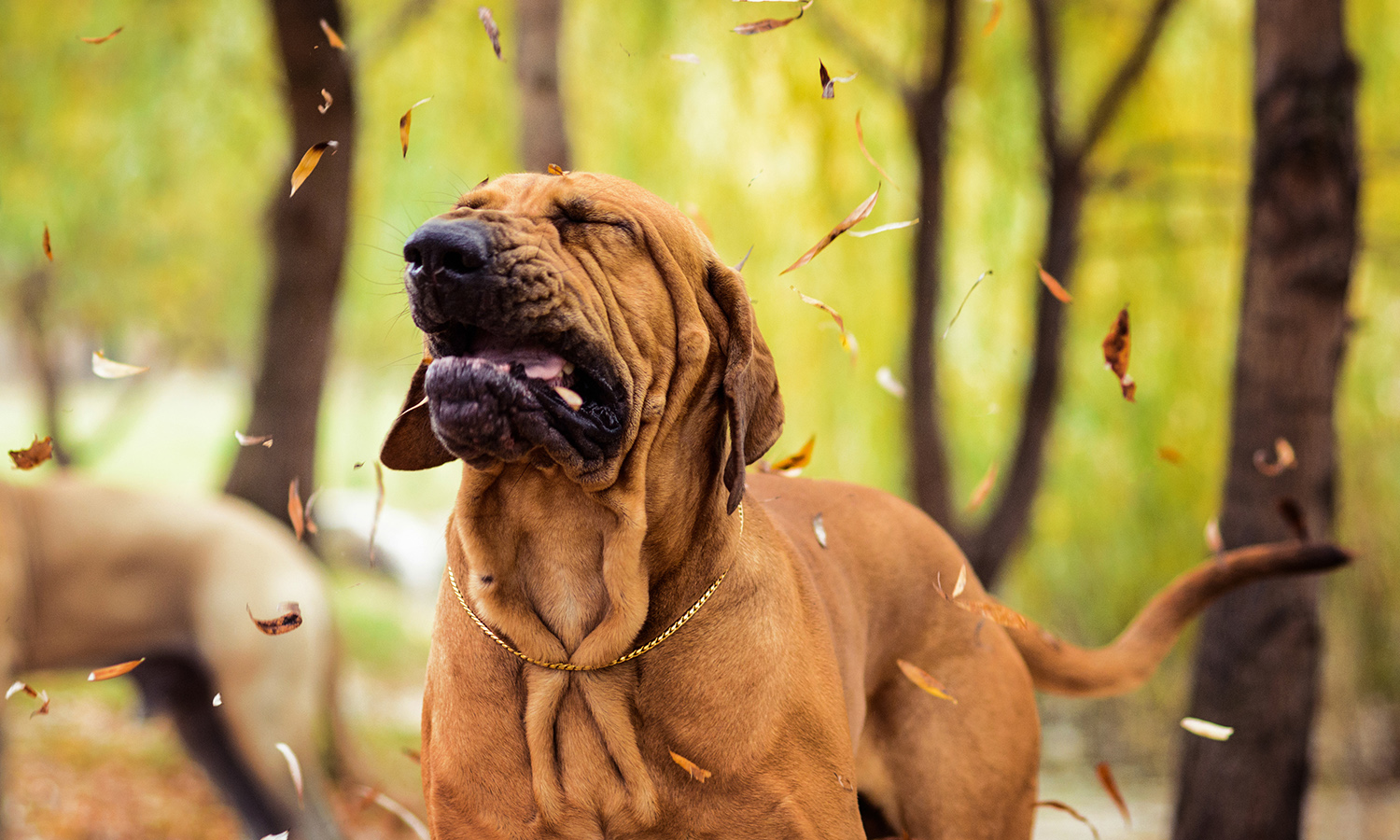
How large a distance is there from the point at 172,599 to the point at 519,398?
3.04 metres

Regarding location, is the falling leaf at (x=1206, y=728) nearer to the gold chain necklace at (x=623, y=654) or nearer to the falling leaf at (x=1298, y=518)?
the falling leaf at (x=1298, y=518)

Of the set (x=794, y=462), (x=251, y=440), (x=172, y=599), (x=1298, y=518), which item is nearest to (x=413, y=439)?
(x=251, y=440)

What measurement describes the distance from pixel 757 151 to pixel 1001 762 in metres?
5.92

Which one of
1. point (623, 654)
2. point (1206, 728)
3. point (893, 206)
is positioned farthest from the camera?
point (893, 206)

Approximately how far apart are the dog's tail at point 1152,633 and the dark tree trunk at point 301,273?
386 centimetres

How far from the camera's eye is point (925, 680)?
2875mm

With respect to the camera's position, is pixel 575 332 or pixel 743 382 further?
pixel 743 382

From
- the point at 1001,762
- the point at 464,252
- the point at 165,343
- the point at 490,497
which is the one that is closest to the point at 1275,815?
the point at 1001,762

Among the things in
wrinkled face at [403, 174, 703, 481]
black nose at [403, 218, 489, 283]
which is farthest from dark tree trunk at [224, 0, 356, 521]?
black nose at [403, 218, 489, 283]

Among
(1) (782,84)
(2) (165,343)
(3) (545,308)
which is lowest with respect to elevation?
(2) (165,343)

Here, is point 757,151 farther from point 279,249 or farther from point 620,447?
point 620,447

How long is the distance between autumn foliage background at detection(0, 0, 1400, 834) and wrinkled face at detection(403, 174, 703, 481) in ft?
17.2

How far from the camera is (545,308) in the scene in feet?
7.09

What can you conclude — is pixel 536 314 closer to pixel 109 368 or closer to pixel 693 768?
pixel 693 768
